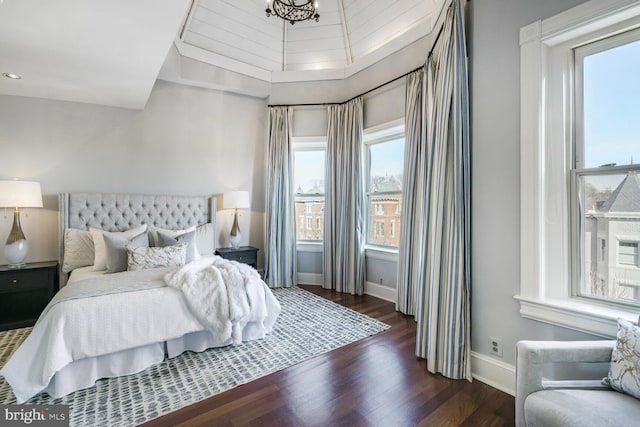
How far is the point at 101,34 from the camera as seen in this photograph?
241 cm

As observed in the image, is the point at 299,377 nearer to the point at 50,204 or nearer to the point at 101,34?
the point at 101,34

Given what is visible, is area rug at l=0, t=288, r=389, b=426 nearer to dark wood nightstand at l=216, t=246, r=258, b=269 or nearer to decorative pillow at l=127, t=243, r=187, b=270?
decorative pillow at l=127, t=243, r=187, b=270

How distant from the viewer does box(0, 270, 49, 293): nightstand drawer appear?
3.10 metres

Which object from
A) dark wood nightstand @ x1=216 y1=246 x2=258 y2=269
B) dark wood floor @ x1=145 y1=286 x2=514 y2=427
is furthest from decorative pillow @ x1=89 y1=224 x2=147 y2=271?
dark wood floor @ x1=145 y1=286 x2=514 y2=427

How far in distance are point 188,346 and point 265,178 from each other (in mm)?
2931

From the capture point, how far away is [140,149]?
415 centimetres

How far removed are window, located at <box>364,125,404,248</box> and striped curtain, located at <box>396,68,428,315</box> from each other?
467 millimetres

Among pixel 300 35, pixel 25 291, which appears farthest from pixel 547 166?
pixel 25 291

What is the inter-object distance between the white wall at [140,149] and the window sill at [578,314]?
4.02 meters

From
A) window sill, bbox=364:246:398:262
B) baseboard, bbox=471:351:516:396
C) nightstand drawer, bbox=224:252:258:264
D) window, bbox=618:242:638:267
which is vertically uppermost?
window, bbox=618:242:638:267

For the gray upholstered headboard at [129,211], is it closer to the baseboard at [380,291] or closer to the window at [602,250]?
the baseboard at [380,291]

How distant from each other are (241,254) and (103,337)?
7.76ft

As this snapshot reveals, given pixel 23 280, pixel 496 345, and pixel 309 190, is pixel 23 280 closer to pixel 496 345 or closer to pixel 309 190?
pixel 309 190

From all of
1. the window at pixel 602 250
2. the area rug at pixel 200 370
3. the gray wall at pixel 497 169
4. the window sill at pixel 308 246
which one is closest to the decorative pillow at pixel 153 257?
the area rug at pixel 200 370
